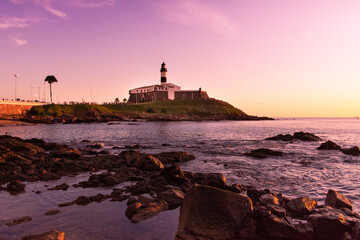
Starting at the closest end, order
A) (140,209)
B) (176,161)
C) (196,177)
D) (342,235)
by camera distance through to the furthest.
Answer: (342,235)
(140,209)
(196,177)
(176,161)

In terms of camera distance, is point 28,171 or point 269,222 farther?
point 28,171

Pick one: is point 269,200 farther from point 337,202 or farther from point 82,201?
point 82,201

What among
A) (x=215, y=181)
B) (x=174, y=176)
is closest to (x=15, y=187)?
(x=174, y=176)

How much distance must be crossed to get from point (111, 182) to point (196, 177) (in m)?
4.76

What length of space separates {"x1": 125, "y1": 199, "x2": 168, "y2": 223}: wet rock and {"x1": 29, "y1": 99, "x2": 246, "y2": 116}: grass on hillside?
104051 mm

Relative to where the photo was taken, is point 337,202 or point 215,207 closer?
point 215,207

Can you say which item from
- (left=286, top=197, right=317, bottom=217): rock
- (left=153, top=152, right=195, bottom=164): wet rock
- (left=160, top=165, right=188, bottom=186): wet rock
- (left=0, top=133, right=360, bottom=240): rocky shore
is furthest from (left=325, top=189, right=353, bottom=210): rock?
(left=153, top=152, right=195, bottom=164): wet rock

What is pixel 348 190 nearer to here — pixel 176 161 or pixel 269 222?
pixel 269 222

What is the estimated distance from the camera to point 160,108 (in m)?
134

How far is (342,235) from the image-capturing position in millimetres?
6727

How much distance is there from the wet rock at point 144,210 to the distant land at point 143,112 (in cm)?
8641

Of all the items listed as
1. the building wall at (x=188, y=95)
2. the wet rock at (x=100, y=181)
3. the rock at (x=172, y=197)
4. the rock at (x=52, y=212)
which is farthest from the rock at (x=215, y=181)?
the building wall at (x=188, y=95)

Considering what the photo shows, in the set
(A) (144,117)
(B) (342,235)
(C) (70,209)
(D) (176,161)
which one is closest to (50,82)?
(A) (144,117)

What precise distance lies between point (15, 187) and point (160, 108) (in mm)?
123844
